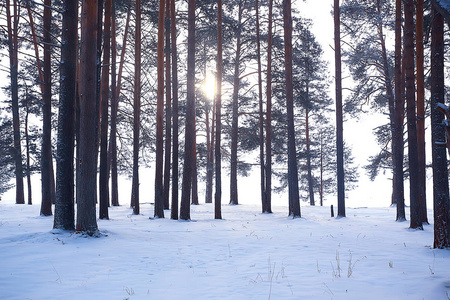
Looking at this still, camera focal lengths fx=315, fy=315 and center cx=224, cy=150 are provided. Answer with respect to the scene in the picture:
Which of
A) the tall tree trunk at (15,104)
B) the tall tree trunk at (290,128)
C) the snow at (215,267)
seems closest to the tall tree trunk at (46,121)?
the snow at (215,267)

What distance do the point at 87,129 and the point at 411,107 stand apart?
10.5m

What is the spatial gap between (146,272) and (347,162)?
104 ft

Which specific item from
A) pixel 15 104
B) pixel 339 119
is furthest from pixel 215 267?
pixel 15 104

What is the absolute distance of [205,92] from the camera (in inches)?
793

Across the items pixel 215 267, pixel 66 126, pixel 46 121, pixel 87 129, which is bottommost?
pixel 215 267

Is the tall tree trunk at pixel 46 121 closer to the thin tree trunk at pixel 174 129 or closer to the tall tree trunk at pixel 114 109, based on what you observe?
the tall tree trunk at pixel 114 109

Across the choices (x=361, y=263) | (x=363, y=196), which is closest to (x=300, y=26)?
(x=361, y=263)

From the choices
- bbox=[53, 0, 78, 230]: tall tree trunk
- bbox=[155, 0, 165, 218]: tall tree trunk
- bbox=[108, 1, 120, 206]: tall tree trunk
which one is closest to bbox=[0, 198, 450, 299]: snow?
bbox=[53, 0, 78, 230]: tall tree trunk

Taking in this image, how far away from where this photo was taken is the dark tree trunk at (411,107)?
34.7ft

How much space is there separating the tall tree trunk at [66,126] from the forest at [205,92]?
30 mm

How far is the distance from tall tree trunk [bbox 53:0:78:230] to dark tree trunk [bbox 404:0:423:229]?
10403mm

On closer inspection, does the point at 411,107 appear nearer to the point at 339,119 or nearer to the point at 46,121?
the point at 339,119

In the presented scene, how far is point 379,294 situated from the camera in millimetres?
4391

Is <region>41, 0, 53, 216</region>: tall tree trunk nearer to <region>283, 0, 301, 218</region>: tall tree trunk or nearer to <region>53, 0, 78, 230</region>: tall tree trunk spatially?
<region>53, 0, 78, 230</region>: tall tree trunk
